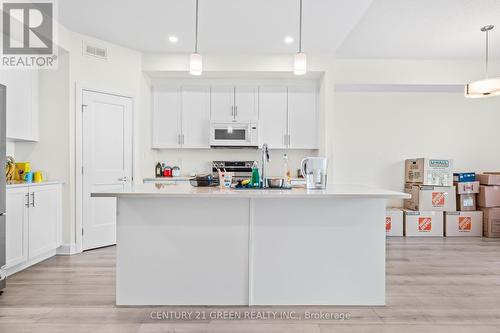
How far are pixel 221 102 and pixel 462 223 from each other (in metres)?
4.22

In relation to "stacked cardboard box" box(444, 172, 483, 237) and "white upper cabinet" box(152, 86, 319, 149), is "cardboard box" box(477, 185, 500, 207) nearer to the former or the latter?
"stacked cardboard box" box(444, 172, 483, 237)

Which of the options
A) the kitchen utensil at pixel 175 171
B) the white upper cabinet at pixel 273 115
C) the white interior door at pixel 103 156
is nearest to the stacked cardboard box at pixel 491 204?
the white upper cabinet at pixel 273 115

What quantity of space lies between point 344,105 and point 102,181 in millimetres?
3926

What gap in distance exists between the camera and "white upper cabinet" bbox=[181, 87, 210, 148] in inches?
194

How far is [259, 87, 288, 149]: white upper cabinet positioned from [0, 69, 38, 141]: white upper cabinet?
119 inches

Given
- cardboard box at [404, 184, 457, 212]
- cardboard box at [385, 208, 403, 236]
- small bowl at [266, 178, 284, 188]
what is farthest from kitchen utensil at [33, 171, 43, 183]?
cardboard box at [404, 184, 457, 212]

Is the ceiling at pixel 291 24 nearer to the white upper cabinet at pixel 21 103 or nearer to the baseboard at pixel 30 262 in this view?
the white upper cabinet at pixel 21 103

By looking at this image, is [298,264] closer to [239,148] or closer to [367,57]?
[239,148]

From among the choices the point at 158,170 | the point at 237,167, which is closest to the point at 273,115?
the point at 237,167

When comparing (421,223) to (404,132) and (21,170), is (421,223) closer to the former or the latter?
(404,132)

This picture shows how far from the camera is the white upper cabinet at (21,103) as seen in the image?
338 centimetres

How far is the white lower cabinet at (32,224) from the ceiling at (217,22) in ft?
6.53

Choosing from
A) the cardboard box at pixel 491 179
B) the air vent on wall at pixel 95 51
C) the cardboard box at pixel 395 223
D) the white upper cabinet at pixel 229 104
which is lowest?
the cardboard box at pixel 395 223

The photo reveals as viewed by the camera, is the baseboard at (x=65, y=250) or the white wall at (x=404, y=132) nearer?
the baseboard at (x=65, y=250)
